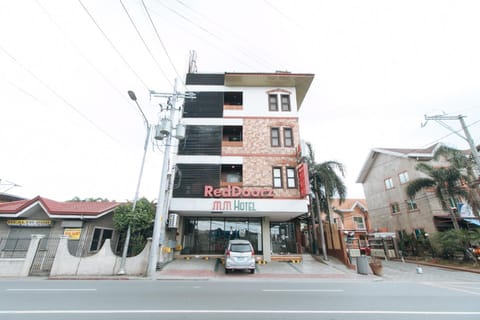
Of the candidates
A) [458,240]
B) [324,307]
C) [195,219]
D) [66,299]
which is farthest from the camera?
[195,219]

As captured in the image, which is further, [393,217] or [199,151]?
[393,217]

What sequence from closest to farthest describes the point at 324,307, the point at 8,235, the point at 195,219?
the point at 324,307 → the point at 8,235 → the point at 195,219

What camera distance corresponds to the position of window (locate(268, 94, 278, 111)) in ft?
57.5

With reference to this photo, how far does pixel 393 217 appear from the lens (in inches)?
906

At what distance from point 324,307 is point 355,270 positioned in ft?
31.4

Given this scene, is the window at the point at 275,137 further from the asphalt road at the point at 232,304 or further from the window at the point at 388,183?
the window at the point at 388,183

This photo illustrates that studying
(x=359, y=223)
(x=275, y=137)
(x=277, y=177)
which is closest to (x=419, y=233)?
(x=359, y=223)

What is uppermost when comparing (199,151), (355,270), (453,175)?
(199,151)

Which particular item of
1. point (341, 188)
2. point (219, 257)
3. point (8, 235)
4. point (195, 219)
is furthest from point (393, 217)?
point (8, 235)

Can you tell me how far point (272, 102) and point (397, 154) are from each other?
1613cm

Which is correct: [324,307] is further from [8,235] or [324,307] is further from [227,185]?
[8,235]

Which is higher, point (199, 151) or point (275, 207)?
point (199, 151)

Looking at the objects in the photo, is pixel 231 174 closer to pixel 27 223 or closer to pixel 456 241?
pixel 27 223

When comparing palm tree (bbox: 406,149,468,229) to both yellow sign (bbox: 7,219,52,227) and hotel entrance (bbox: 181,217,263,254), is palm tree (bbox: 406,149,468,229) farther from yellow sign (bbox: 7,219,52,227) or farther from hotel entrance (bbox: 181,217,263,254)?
yellow sign (bbox: 7,219,52,227)
